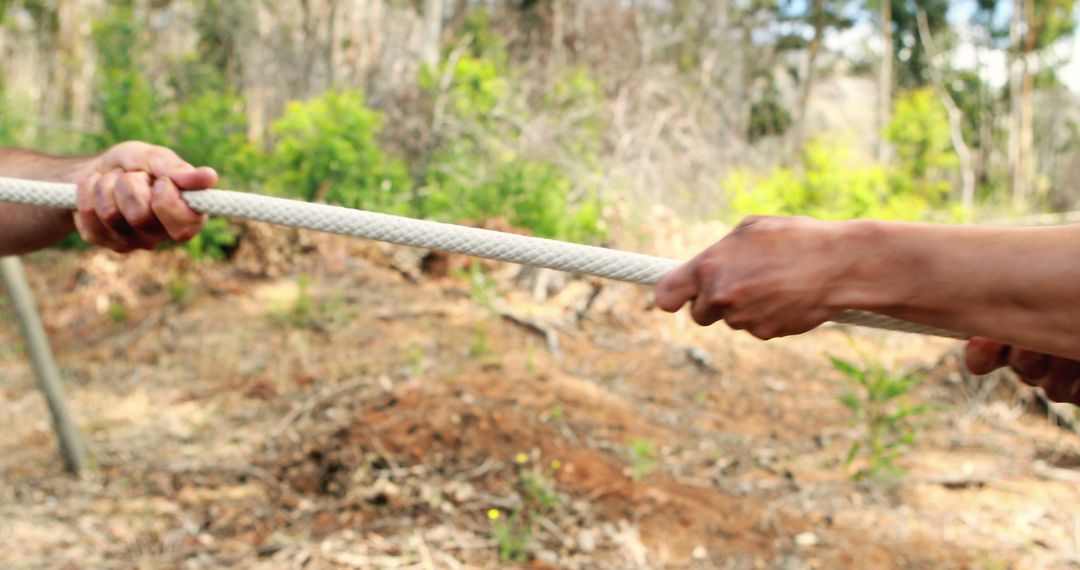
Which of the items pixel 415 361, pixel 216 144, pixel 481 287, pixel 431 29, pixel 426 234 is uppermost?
pixel 431 29

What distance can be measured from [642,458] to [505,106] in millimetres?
3845

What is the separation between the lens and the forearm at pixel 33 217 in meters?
1.81

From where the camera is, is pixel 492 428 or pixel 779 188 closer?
pixel 492 428

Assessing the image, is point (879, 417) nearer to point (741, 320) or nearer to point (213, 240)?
point (741, 320)

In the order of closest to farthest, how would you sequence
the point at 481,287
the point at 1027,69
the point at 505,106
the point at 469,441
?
the point at 469,441, the point at 481,287, the point at 505,106, the point at 1027,69

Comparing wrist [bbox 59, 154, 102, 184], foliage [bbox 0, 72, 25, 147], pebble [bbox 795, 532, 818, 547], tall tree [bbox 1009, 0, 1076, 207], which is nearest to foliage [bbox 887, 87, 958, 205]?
tall tree [bbox 1009, 0, 1076, 207]

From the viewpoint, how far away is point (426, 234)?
1456 millimetres

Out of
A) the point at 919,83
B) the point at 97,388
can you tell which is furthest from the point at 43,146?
the point at 919,83

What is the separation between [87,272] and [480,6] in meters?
8.44

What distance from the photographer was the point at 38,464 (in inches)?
137

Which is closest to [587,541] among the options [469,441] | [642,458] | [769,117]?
[642,458]

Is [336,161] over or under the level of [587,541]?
over

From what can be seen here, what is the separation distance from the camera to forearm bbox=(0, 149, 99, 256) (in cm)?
181

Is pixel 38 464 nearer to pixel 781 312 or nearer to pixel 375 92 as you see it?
pixel 781 312
